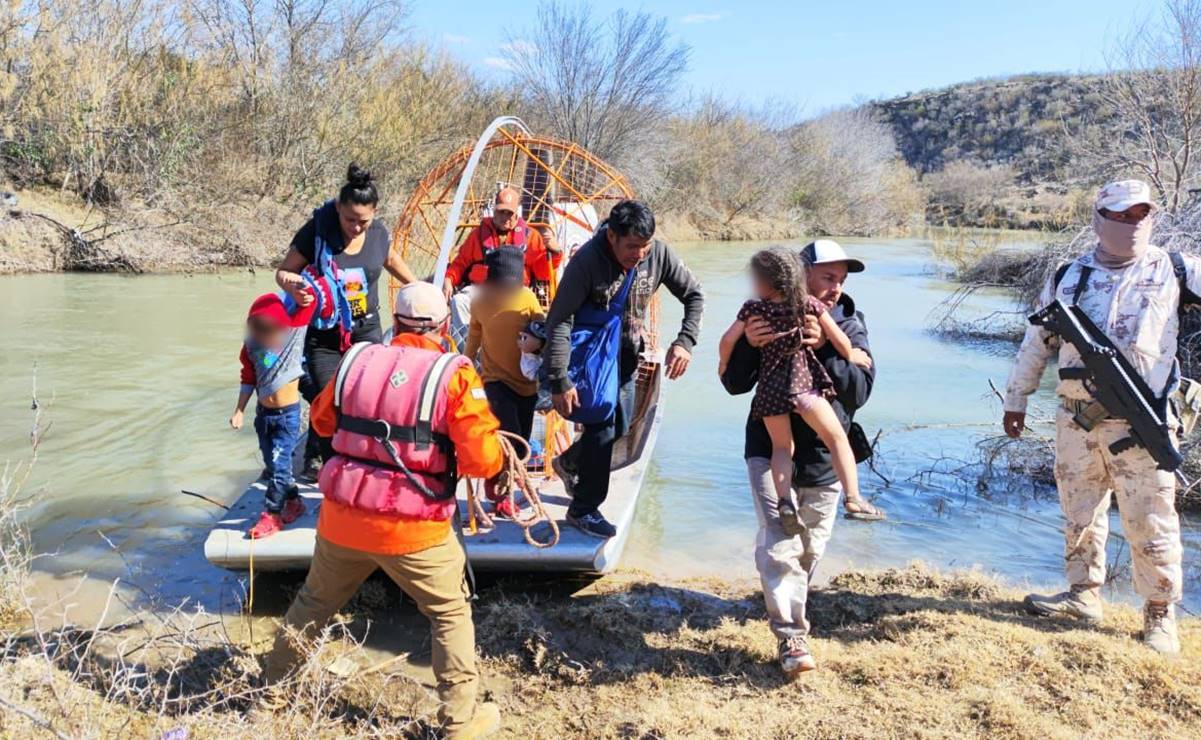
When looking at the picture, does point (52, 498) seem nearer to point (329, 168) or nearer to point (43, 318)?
point (43, 318)

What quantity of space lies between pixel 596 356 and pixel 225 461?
4.10 m

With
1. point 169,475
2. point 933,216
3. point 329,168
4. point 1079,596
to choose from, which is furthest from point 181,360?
point 933,216

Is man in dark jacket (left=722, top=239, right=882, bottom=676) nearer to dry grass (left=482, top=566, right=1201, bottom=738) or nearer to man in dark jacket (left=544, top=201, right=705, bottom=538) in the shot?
dry grass (left=482, top=566, right=1201, bottom=738)

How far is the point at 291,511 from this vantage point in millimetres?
4398

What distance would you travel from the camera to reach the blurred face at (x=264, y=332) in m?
4.05

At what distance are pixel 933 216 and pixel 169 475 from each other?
148 ft

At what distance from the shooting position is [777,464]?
11.6 feet

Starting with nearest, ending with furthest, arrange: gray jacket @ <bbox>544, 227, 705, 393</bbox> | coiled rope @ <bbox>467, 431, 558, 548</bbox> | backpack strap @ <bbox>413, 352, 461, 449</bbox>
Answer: backpack strap @ <bbox>413, 352, 461, 449</bbox>
coiled rope @ <bbox>467, 431, 558, 548</bbox>
gray jacket @ <bbox>544, 227, 705, 393</bbox>

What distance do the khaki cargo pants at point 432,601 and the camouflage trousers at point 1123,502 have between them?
8.66ft

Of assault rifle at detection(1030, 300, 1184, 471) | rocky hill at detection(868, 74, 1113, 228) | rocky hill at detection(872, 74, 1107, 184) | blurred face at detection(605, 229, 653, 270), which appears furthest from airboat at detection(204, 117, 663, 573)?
rocky hill at detection(872, 74, 1107, 184)

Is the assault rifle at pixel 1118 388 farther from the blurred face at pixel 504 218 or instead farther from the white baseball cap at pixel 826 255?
the blurred face at pixel 504 218

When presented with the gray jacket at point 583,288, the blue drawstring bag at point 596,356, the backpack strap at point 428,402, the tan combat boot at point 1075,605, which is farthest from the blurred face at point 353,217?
the tan combat boot at point 1075,605

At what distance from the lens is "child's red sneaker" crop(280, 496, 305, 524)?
4357 mm

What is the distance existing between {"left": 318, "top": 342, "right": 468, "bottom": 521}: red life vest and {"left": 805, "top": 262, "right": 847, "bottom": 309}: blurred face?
1440 millimetres
